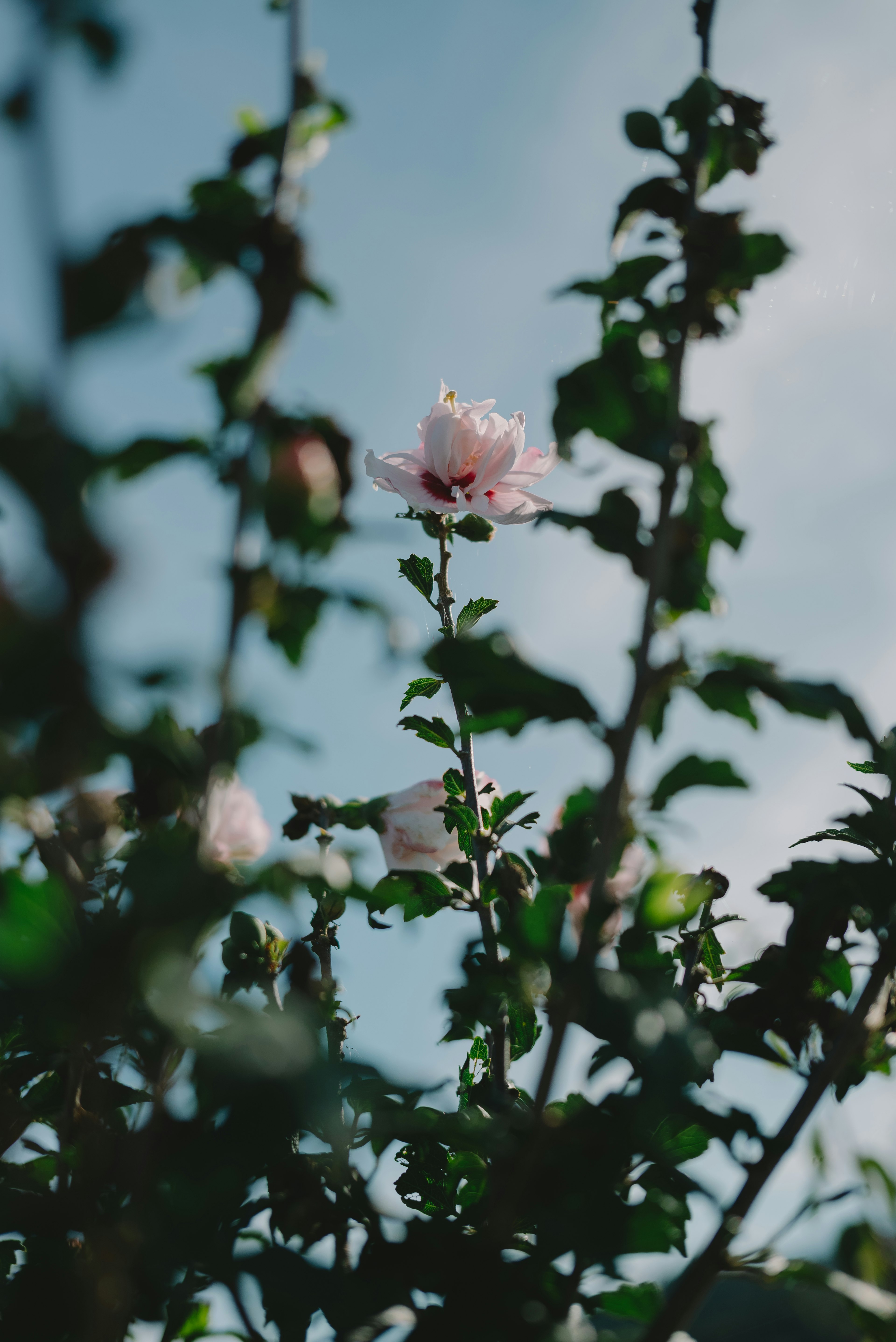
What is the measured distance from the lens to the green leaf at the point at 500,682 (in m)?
0.90

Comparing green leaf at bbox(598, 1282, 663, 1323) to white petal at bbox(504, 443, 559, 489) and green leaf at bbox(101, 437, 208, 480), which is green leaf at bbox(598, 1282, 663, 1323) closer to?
green leaf at bbox(101, 437, 208, 480)

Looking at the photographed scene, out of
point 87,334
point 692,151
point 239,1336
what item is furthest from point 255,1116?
point 692,151

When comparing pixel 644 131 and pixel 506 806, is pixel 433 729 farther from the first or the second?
pixel 644 131

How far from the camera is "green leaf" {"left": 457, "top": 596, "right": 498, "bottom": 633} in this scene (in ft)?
5.41

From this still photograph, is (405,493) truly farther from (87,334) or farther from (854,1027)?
(854,1027)

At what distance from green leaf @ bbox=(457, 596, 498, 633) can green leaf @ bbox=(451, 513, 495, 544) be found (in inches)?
4.4

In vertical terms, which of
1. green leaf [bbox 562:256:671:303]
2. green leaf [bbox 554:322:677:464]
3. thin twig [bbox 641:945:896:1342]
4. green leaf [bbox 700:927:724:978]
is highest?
green leaf [bbox 562:256:671:303]

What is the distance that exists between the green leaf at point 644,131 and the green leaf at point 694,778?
0.70 meters

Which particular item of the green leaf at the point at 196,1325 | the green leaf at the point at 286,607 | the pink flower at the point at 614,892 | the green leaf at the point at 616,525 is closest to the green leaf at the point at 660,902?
the pink flower at the point at 614,892

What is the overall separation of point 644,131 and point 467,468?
725 millimetres

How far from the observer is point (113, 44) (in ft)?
2.38

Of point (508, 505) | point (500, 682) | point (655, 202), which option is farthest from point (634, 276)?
point (508, 505)

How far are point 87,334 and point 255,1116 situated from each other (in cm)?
67

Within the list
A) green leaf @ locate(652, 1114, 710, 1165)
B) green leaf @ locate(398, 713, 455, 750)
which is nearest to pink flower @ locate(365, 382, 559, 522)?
green leaf @ locate(398, 713, 455, 750)
